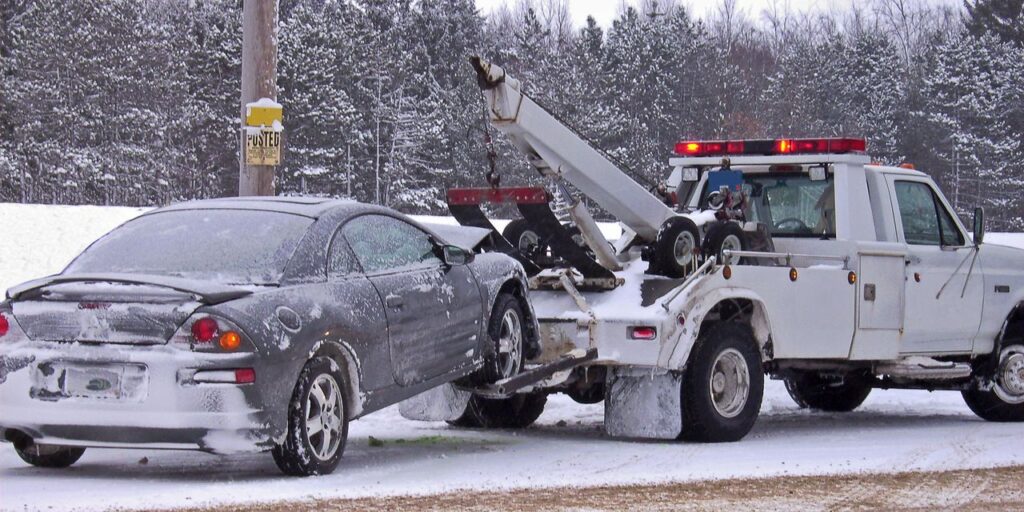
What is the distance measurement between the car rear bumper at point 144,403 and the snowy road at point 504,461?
0.27 meters

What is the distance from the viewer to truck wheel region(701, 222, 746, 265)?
1076 cm

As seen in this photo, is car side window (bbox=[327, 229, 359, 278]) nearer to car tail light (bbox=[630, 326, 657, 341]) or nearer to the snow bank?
car tail light (bbox=[630, 326, 657, 341])

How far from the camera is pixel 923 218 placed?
1241 centimetres

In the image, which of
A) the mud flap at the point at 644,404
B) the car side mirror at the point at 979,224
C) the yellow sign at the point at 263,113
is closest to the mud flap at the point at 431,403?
the mud flap at the point at 644,404

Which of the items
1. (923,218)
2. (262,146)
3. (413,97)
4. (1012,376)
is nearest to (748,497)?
(262,146)

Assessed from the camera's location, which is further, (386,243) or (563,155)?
(563,155)

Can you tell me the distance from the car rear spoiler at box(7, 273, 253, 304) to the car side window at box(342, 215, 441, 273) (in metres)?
1.17

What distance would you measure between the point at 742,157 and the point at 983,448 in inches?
125

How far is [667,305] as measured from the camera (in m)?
10.2

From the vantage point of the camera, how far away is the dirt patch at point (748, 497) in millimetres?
7094

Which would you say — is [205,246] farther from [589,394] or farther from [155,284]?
[589,394]

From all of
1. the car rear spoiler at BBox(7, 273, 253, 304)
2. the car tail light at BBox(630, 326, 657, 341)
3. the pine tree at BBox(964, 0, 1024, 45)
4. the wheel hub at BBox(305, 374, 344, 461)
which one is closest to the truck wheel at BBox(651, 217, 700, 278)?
the car tail light at BBox(630, 326, 657, 341)

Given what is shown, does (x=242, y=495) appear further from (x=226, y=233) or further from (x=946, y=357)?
(x=946, y=357)

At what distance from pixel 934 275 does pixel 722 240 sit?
8.11ft
